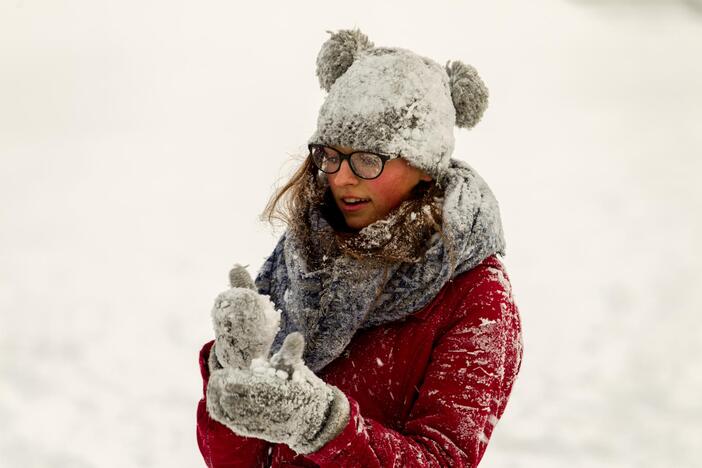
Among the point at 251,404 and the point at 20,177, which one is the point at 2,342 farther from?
the point at 251,404

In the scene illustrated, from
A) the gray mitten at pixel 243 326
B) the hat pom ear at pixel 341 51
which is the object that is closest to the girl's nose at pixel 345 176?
the hat pom ear at pixel 341 51

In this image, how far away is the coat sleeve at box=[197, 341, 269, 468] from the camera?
173cm

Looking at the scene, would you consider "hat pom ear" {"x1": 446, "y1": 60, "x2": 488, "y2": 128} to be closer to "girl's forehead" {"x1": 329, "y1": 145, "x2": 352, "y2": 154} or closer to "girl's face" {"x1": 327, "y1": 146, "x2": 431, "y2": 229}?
"girl's face" {"x1": 327, "y1": 146, "x2": 431, "y2": 229}

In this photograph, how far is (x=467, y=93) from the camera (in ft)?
6.29

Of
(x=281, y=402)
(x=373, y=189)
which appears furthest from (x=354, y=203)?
(x=281, y=402)

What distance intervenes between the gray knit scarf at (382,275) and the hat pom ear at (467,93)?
0.13 metres

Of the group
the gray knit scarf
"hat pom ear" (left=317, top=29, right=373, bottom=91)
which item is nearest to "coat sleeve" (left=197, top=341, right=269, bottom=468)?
the gray knit scarf

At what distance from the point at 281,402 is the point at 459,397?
407 mm

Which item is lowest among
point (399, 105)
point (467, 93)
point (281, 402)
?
point (281, 402)

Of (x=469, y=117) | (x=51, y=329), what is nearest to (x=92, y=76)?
(x=51, y=329)

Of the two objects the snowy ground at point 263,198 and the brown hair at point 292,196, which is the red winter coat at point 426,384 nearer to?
the brown hair at point 292,196

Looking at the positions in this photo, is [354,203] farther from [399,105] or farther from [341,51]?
[341,51]

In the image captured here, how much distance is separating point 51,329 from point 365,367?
3188 millimetres

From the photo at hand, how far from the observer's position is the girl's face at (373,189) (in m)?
1.80
